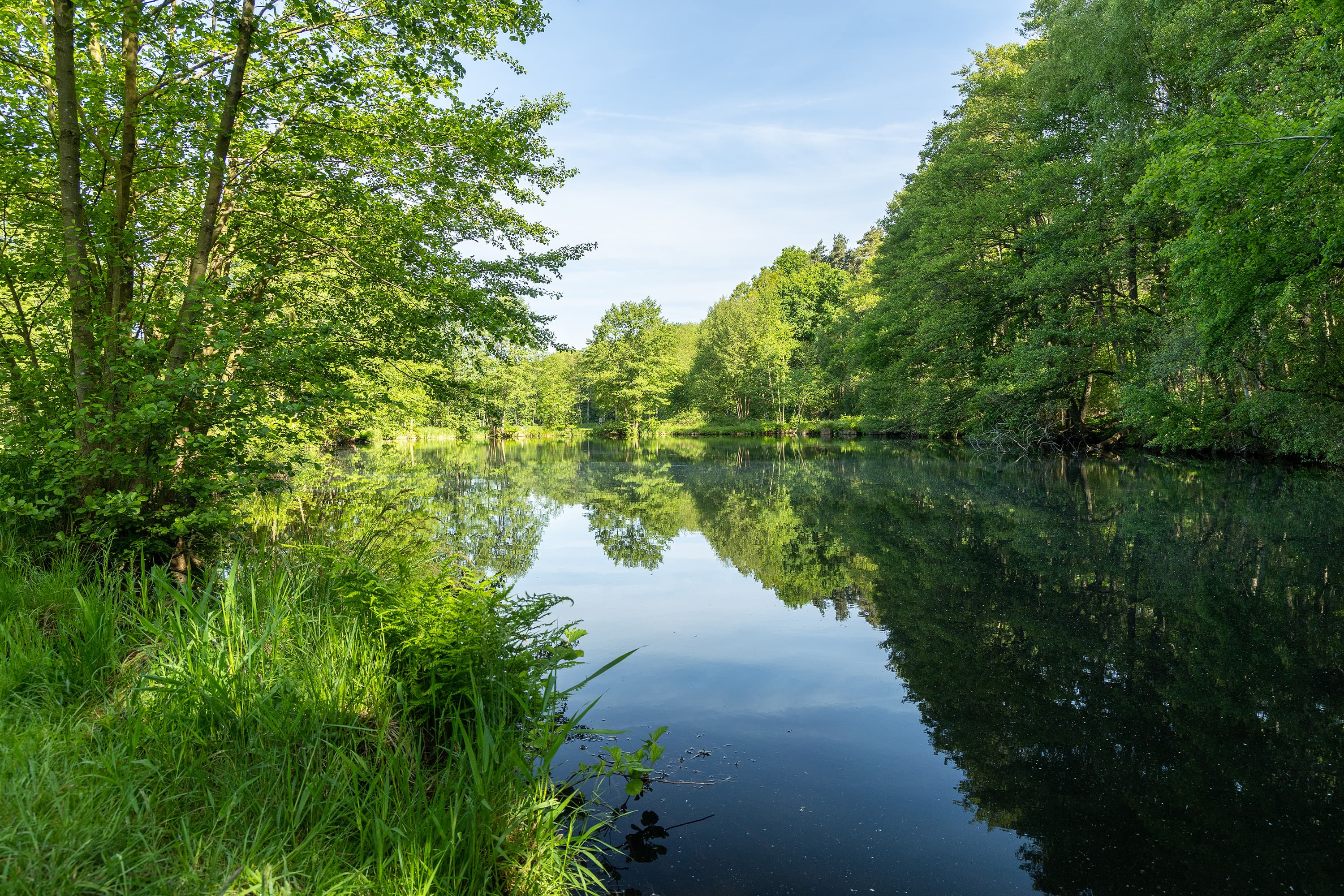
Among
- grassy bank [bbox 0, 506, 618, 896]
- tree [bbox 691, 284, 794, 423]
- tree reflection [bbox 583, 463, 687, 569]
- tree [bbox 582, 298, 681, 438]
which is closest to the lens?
grassy bank [bbox 0, 506, 618, 896]

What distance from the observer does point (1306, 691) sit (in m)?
4.53

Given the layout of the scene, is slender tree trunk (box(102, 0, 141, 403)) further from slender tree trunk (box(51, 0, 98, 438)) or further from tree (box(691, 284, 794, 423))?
tree (box(691, 284, 794, 423))

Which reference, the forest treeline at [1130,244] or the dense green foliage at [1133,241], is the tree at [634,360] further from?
the dense green foliage at [1133,241]

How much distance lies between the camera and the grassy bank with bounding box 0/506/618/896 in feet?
6.53

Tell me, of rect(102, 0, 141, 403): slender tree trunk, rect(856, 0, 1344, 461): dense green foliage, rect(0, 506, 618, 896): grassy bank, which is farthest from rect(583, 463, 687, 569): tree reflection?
rect(856, 0, 1344, 461): dense green foliage

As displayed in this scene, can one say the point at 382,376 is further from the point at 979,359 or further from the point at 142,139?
the point at 979,359

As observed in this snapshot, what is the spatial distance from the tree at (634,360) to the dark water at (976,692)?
42.2 m

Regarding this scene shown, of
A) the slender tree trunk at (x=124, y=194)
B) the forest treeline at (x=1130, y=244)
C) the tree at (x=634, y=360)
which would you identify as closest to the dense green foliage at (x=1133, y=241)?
the forest treeline at (x=1130, y=244)

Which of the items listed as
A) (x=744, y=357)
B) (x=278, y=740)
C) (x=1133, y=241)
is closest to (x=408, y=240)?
(x=278, y=740)

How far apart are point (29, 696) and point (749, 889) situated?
11.0ft

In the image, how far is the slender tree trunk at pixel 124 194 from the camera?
16.0ft

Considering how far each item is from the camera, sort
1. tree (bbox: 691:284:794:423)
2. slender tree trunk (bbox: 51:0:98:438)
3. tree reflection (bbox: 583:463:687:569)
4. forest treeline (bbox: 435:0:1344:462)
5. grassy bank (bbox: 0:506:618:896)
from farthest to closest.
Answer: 1. tree (bbox: 691:284:794:423)
2. forest treeline (bbox: 435:0:1344:462)
3. tree reflection (bbox: 583:463:687:569)
4. slender tree trunk (bbox: 51:0:98:438)
5. grassy bank (bbox: 0:506:618:896)

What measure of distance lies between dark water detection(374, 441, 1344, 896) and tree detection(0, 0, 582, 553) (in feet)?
11.5

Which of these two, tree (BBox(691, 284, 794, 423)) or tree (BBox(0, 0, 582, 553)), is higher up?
tree (BBox(691, 284, 794, 423))
